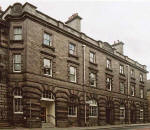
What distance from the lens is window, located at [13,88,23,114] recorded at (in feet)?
68.6

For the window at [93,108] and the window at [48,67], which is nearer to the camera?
the window at [48,67]

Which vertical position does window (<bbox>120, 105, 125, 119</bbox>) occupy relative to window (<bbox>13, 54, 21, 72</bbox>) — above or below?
below

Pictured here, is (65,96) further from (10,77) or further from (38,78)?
(10,77)

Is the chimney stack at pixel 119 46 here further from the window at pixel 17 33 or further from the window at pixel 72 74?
the window at pixel 17 33

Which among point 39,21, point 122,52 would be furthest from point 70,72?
point 122,52

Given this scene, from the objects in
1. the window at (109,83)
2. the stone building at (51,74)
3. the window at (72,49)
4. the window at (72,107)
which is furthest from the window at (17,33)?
the window at (109,83)

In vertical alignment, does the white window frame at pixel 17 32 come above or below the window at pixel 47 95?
above

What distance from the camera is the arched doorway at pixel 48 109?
22.8 metres

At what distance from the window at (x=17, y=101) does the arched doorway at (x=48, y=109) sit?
2560mm

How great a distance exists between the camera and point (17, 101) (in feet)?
69.3

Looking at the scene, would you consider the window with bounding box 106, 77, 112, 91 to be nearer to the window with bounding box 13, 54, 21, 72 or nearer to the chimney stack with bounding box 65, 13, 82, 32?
the chimney stack with bounding box 65, 13, 82, 32

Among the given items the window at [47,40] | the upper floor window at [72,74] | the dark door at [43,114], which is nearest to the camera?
the dark door at [43,114]

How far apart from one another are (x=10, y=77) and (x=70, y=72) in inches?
279

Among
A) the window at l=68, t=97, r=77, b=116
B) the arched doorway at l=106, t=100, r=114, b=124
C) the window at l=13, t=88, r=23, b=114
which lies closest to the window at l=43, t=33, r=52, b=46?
the window at l=13, t=88, r=23, b=114
